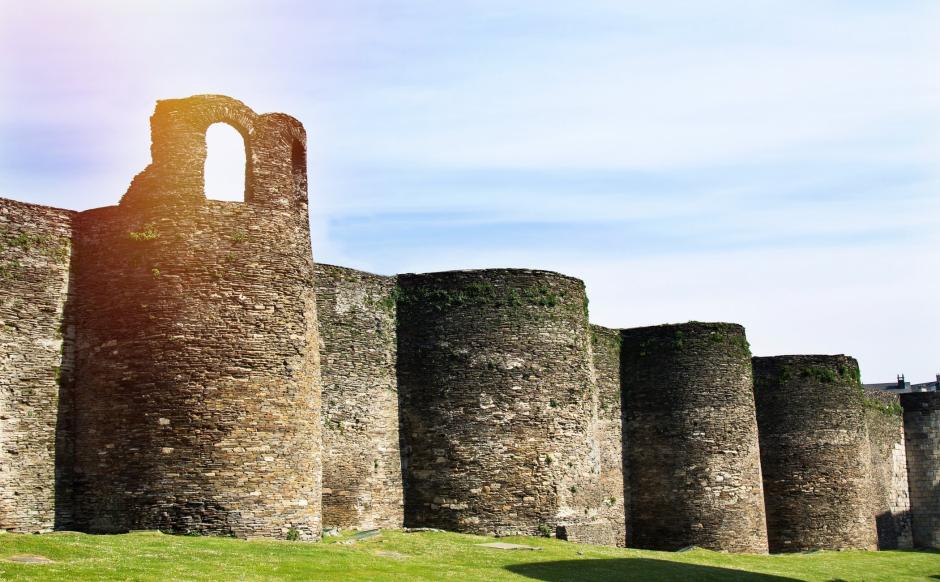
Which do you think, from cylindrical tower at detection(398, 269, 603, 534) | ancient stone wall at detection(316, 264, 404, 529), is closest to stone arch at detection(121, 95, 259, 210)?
ancient stone wall at detection(316, 264, 404, 529)

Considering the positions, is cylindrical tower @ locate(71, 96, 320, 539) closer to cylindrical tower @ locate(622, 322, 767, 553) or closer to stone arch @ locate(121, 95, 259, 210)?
stone arch @ locate(121, 95, 259, 210)

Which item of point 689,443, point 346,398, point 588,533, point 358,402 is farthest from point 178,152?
point 689,443

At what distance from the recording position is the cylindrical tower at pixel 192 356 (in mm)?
24047

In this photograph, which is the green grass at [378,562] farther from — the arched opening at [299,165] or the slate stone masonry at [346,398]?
the arched opening at [299,165]

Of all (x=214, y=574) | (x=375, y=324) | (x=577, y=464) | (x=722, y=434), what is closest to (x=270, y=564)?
(x=214, y=574)

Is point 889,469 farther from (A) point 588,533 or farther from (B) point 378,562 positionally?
(B) point 378,562

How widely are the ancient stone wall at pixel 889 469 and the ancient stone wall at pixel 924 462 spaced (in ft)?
1.34

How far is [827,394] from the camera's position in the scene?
4450cm

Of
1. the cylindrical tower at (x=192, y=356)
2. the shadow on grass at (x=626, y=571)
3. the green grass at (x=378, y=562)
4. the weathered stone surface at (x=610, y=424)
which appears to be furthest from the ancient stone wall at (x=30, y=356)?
the weathered stone surface at (x=610, y=424)

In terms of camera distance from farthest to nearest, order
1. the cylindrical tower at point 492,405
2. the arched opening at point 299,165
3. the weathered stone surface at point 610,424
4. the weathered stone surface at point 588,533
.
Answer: the weathered stone surface at point 610,424 < the weathered stone surface at point 588,533 < the cylindrical tower at point 492,405 < the arched opening at point 299,165

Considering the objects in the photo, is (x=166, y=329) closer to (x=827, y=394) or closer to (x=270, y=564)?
(x=270, y=564)

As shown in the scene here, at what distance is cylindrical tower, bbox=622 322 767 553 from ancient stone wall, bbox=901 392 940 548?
1649cm

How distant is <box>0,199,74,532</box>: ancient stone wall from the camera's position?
23859 millimetres

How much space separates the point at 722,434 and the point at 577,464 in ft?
26.7
